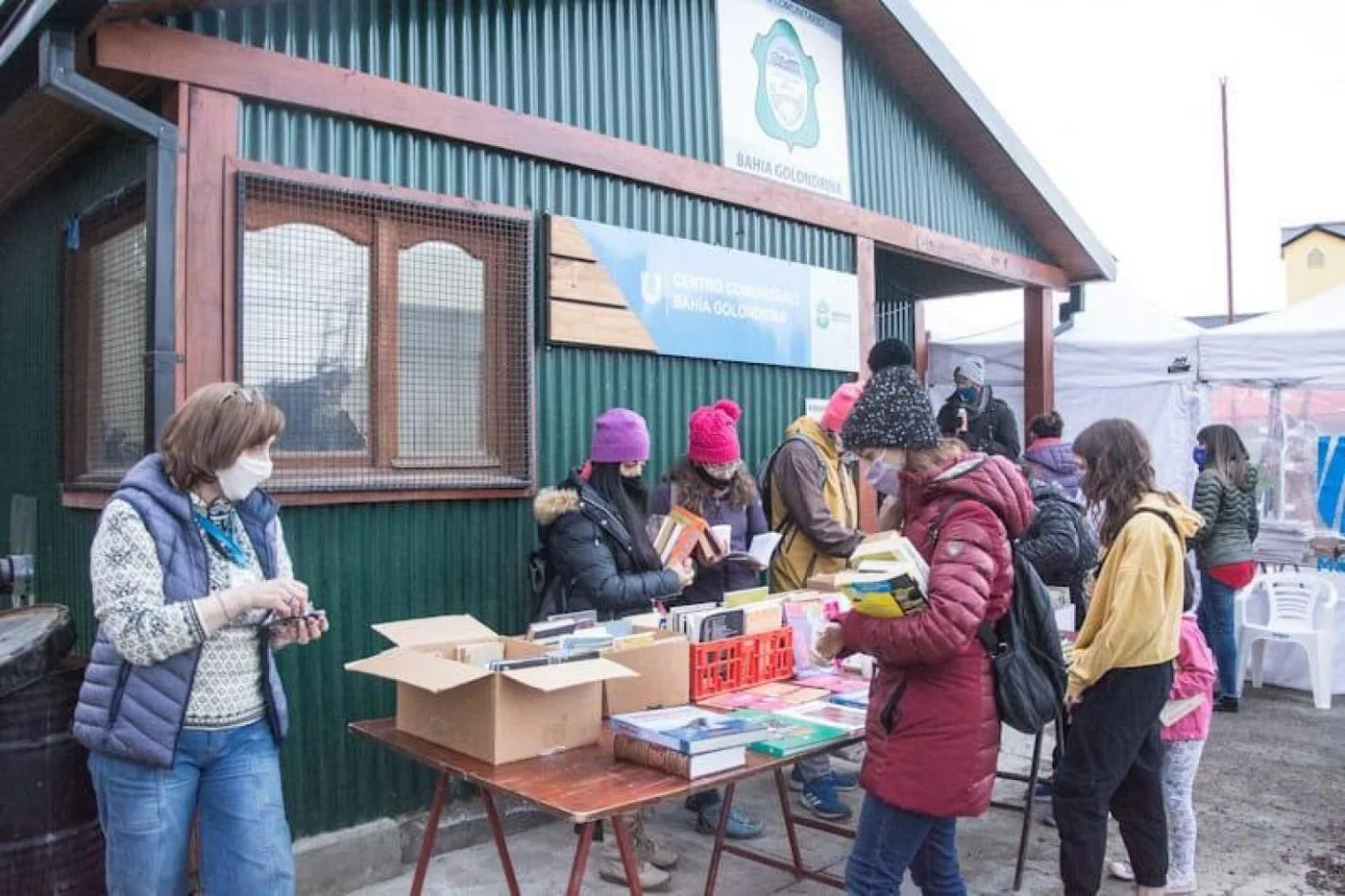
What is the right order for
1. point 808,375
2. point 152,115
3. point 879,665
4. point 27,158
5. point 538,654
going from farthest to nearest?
point 808,375 → point 27,158 → point 152,115 → point 538,654 → point 879,665

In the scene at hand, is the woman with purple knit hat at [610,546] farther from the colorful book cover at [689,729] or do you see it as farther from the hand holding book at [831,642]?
the hand holding book at [831,642]

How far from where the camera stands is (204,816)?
8.89 feet

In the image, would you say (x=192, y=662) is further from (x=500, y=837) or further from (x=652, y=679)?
(x=652, y=679)

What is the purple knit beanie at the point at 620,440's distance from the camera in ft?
13.8

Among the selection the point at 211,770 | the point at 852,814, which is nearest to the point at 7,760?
A: the point at 211,770

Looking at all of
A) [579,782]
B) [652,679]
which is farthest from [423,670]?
A: [652,679]

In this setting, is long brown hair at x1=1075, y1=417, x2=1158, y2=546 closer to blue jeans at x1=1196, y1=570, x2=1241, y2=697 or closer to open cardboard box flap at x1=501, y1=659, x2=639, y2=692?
open cardboard box flap at x1=501, y1=659, x2=639, y2=692

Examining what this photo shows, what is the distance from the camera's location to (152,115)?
3635mm

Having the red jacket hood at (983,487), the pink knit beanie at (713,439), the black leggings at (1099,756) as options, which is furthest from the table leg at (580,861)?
the pink knit beanie at (713,439)

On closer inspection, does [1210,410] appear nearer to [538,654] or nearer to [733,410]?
[733,410]

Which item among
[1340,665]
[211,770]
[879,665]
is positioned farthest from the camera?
[1340,665]

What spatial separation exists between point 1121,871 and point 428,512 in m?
3.25

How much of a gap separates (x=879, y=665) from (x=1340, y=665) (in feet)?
21.1

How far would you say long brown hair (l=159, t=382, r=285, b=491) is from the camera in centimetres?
259
